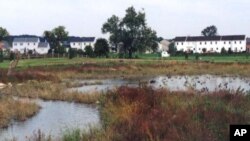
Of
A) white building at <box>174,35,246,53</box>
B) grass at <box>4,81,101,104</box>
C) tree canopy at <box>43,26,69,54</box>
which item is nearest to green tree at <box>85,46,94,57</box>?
tree canopy at <box>43,26,69,54</box>

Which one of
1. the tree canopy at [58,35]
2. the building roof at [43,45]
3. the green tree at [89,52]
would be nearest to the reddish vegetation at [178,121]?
the green tree at [89,52]

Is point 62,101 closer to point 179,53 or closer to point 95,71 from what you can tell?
point 95,71

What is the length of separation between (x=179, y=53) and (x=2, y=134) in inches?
4666

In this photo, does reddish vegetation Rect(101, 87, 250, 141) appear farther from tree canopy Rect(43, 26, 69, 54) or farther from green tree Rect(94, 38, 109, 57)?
tree canopy Rect(43, 26, 69, 54)

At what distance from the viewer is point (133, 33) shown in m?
121

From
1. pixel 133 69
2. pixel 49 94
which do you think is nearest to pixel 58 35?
pixel 133 69

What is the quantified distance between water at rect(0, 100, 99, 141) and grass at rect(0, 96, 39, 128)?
38 cm

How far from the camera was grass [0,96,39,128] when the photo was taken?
25.3 meters

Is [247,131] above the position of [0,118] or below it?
above

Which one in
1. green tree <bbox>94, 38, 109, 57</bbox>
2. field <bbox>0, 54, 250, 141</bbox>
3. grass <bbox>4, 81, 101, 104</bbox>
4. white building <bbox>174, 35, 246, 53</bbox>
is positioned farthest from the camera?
white building <bbox>174, 35, 246, 53</bbox>

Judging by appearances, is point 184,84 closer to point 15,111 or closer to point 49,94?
point 49,94

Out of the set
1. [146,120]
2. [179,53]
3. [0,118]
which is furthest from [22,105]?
[179,53]

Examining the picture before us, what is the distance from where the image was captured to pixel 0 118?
25.0 metres

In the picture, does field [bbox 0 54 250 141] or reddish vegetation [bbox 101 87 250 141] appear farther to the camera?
field [bbox 0 54 250 141]
